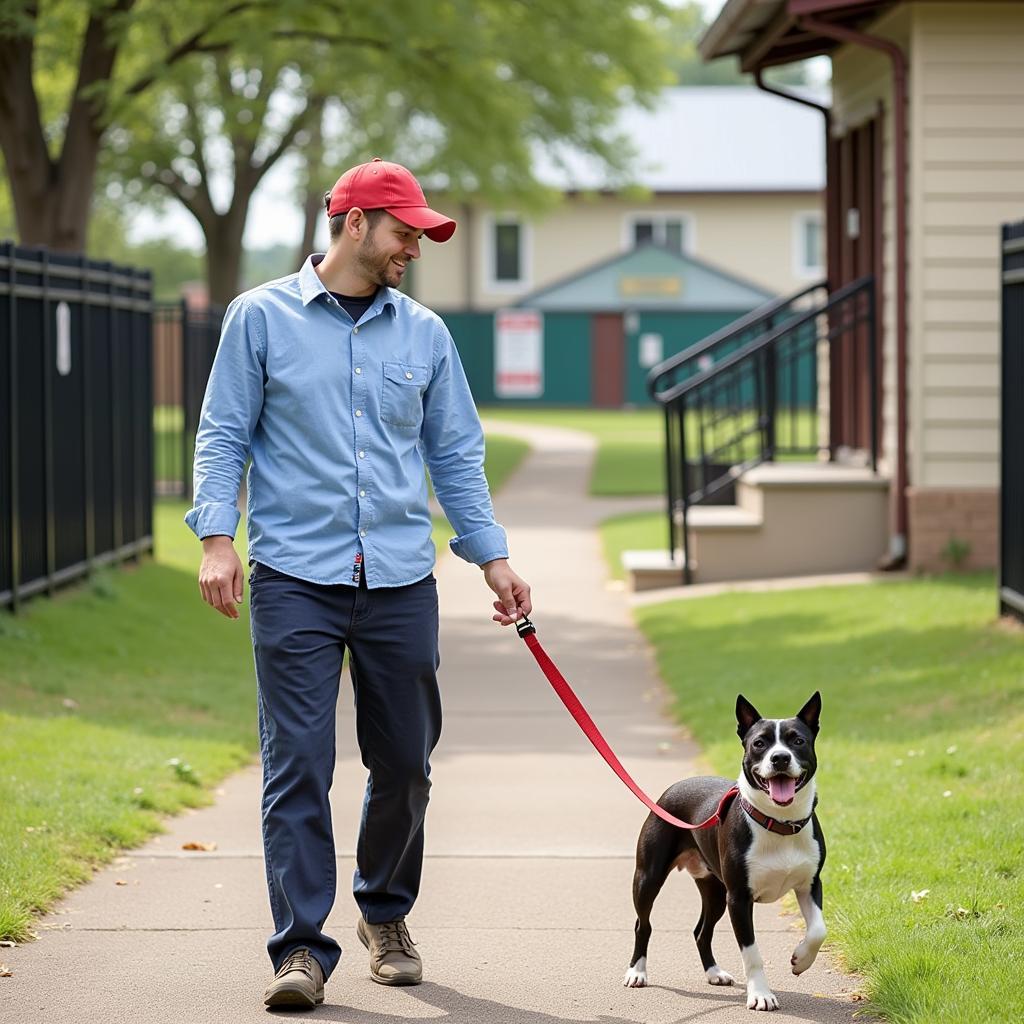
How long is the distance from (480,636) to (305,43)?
12097 mm

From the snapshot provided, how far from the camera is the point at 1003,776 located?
23.0 feet

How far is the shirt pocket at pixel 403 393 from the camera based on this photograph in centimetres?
484

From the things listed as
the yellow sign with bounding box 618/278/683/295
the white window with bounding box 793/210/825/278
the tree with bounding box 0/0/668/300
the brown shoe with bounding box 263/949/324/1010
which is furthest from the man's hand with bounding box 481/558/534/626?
the white window with bounding box 793/210/825/278

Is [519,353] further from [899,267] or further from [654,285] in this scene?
[899,267]

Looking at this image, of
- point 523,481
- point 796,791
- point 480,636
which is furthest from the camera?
point 523,481

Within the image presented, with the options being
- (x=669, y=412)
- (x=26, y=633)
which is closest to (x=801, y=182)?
(x=669, y=412)

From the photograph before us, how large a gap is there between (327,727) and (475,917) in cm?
127

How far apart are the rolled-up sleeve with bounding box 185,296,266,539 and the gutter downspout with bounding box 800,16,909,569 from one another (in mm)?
8795

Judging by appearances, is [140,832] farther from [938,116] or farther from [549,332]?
[549,332]

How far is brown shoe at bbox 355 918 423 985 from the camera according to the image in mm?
4918

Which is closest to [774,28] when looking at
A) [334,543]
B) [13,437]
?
[13,437]

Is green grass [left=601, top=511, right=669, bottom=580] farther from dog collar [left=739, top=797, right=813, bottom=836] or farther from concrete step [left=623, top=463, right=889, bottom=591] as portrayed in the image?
dog collar [left=739, top=797, right=813, bottom=836]

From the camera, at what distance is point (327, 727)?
15.5 feet

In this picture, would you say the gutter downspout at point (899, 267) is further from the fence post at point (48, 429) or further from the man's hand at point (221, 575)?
the man's hand at point (221, 575)
